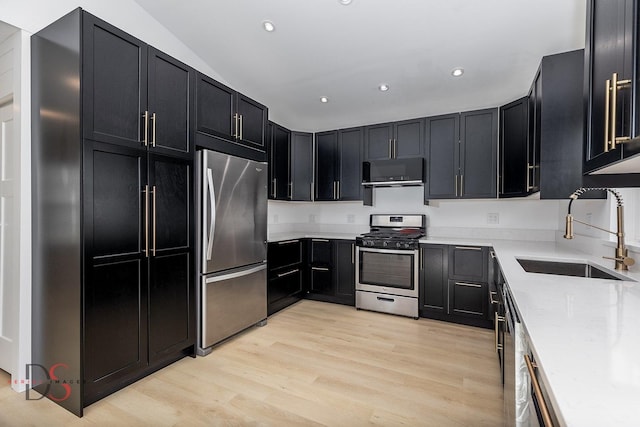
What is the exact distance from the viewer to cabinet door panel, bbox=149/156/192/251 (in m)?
2.19

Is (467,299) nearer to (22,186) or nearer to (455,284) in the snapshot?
(455,284)

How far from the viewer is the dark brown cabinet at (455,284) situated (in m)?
3.20

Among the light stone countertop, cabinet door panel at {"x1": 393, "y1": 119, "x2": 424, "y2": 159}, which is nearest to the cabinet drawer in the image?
cabinet door panel at {"x1": 393, "y1": 119, "x2": 424, "y2": 159}

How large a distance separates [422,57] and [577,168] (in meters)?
1.67

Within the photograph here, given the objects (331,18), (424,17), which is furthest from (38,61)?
(424,17)

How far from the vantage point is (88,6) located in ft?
7.66

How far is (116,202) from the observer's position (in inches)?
77.5

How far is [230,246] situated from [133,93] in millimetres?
1374

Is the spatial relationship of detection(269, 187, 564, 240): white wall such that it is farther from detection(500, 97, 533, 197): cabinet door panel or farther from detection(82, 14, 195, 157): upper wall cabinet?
detection(82, 14, 195, 157): upper wall cabinet

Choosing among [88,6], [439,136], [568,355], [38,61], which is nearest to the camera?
[568,355]

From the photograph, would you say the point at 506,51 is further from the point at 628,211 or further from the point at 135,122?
the point at 135,122

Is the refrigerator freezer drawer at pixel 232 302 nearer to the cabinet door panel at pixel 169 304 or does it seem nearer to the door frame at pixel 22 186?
the cabinet door panel at pixel 169 304

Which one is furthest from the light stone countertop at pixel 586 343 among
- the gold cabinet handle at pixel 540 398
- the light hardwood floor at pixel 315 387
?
the light hardwood floor at pixel 315 387

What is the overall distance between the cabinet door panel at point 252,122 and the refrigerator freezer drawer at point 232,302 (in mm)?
1244
